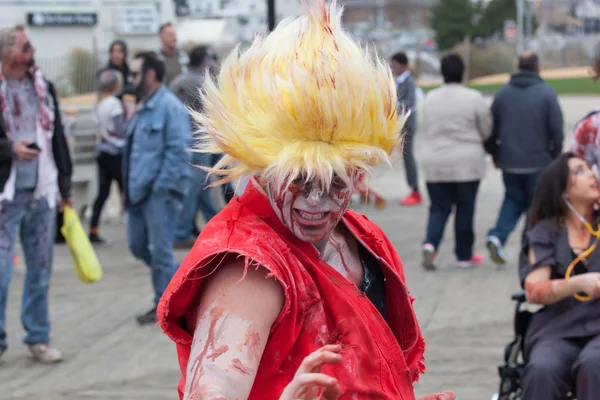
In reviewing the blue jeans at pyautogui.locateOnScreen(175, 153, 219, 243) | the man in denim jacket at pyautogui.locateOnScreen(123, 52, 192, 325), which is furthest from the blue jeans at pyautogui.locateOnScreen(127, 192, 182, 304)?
the blue jeans at pyautogui.locateOnScreen(175, 153, 219, 243)

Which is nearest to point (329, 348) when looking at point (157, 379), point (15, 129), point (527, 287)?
point (527, 287)

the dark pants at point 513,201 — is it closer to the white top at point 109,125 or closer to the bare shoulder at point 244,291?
the white top at point 109,125

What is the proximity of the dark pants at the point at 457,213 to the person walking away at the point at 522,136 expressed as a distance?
0.22 meters

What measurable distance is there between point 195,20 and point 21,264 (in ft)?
92.9

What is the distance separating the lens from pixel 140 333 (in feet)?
21.8

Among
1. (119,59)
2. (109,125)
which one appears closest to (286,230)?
(109,125)

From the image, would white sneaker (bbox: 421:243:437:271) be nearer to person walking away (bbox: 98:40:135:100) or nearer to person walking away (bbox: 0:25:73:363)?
person walking away (bbox: 0:25:73:363)

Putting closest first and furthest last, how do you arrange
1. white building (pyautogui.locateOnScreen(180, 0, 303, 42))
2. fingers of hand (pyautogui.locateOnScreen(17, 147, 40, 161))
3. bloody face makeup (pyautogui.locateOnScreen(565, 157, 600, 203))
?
bloody face makeup (pyautogui.locateOnScreen(565, 157, 600, 203)), fingers of hand (pyautogui.locateOnScreen(17, 147, 40, 161)), white building (pyautogui.locateOnScreen(180, 0, 303, 42))

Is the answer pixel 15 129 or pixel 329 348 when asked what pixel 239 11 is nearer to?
pixel 15 129

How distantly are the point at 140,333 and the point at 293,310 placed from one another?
473cm

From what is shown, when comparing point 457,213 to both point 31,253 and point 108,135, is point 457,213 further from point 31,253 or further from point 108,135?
point 31,253

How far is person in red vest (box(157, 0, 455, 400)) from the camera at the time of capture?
2.00m

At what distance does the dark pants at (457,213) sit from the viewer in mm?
8383

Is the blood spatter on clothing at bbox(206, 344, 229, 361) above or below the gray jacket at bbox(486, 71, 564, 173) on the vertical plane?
above
